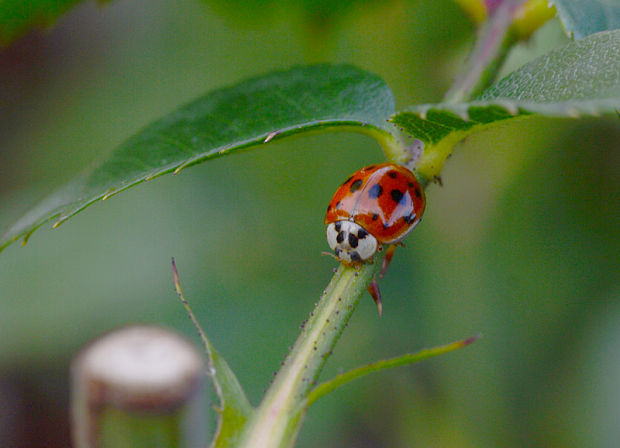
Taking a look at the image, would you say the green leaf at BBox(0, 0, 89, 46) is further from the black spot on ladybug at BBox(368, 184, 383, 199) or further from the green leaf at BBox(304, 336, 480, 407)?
the green leaf at BBox(304, 336, 480, 407)

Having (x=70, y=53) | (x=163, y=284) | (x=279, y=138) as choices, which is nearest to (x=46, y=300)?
(x=163, y=284)

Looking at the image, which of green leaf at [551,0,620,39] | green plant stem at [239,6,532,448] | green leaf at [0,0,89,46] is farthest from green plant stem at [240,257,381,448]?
green leaf at [0,0,89,46]

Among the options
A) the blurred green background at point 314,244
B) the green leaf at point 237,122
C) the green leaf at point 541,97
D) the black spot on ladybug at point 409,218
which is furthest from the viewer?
the blurred green background at point 314,244

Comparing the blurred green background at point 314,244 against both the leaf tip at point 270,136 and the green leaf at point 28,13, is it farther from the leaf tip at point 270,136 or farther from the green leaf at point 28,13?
the leaf tip at point 270,136

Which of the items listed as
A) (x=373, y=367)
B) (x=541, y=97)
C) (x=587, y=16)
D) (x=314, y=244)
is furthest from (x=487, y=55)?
(x=314, y=244)

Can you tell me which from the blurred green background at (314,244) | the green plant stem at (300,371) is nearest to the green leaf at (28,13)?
the blurred green background at (314,244)

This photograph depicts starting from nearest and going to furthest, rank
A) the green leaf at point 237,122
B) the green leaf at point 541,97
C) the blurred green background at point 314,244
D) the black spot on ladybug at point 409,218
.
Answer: the green leaf at point 541,97 < the green leaf at point 237,122 < the black spot on ladybug at point 409,218 < the blurred green background at point 314,244

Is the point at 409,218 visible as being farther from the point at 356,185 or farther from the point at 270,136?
the point at 270,136
